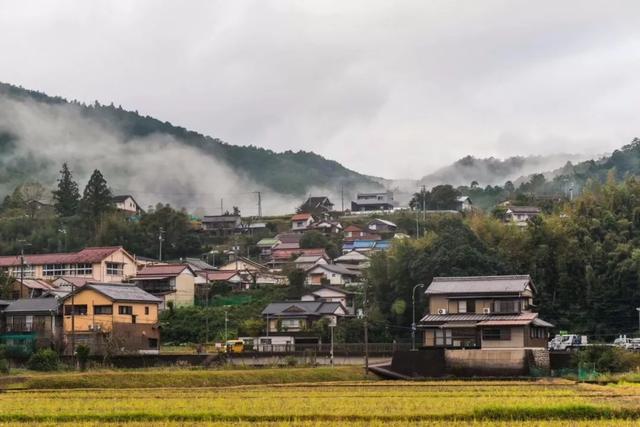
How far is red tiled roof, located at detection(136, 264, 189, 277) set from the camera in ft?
229

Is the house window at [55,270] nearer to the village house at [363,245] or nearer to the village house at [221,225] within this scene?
the village house at [363,245]

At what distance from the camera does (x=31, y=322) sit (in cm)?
5516

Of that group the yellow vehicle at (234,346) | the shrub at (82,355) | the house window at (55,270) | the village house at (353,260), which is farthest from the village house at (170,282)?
the shrub at (82,355)

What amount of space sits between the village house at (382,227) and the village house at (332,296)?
985 inches

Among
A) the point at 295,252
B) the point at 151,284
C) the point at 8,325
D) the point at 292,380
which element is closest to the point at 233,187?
the point at 295,252

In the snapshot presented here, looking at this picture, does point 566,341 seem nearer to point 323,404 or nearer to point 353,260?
point 323,404

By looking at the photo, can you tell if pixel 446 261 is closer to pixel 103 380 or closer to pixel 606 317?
pixel 606 317

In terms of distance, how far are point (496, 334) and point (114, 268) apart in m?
36.0

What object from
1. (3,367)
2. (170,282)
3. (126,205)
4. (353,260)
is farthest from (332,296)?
(126,205)

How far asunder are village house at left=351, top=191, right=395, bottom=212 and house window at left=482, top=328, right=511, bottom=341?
69347 mm

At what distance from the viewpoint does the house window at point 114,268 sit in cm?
7114

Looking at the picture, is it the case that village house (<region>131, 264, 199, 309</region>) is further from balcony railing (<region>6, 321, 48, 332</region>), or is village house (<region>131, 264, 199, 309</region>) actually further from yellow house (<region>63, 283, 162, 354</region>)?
balcony railing (<region>6, 321, 48, 332</region>)

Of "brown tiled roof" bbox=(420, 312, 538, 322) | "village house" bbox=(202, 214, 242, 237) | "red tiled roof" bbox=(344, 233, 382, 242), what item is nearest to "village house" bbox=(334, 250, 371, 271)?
"red tiled roof" bbox=(344, 233, 382, 242)

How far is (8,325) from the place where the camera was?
55875mm
